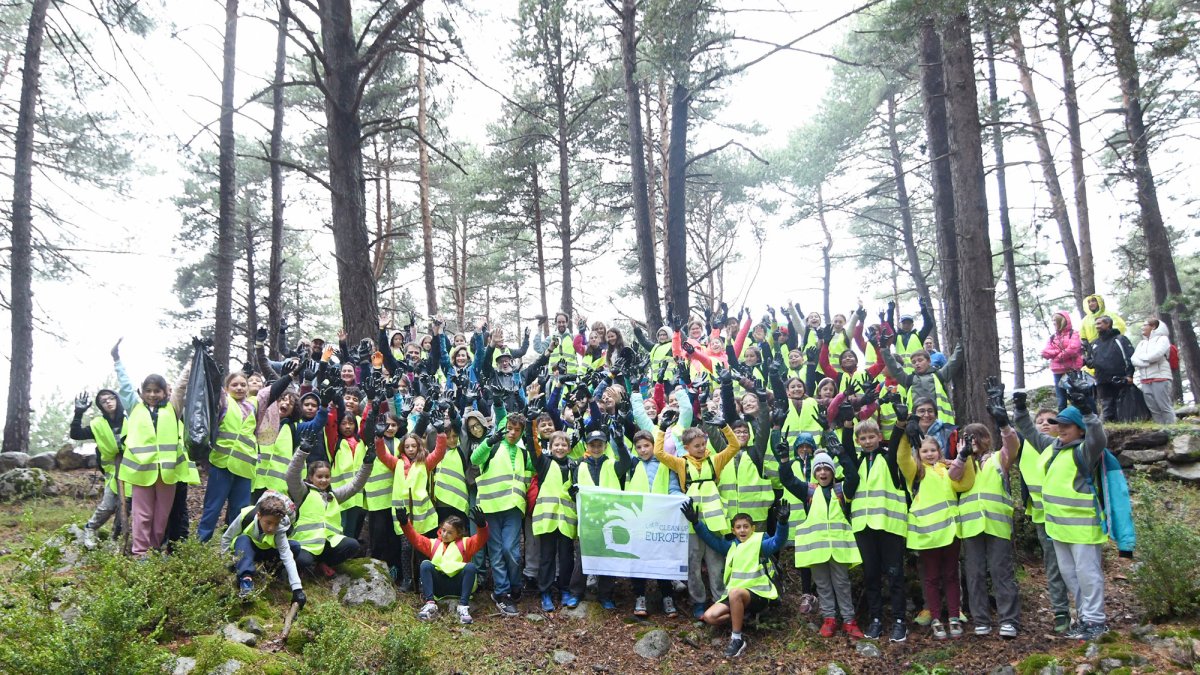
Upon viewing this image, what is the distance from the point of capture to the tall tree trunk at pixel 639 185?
14664 mm

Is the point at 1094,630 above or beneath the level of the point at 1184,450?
beneath

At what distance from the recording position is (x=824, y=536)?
6.82 m

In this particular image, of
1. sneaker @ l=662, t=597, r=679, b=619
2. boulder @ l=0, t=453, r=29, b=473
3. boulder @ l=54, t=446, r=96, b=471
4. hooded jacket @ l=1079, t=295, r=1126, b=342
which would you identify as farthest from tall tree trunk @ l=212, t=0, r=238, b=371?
hooded jacket @ l=1079, t=295, r=1126, b=342

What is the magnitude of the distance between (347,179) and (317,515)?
5.48 metres

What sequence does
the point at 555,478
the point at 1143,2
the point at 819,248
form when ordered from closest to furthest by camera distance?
1. the point at 555,478
2. the point at 1143,2
3. the point at 819,248

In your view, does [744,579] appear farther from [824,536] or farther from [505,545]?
[505,545]

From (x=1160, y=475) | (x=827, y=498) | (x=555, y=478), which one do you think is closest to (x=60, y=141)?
(x=555, y=478)

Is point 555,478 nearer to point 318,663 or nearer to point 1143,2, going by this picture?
point 318,663

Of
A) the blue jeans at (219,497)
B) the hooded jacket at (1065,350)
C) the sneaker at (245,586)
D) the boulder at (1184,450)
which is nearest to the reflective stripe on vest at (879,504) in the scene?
the boulder at (1184,450)

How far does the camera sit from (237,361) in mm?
23328

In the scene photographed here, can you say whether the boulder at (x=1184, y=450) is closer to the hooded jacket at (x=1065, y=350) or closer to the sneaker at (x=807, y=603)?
the hooded jacket at (x=1065, y=350)

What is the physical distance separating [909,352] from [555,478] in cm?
578

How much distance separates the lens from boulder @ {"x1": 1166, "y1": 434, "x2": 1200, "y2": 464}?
8.71 meters

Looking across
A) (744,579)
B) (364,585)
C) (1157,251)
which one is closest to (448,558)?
(364,585)
